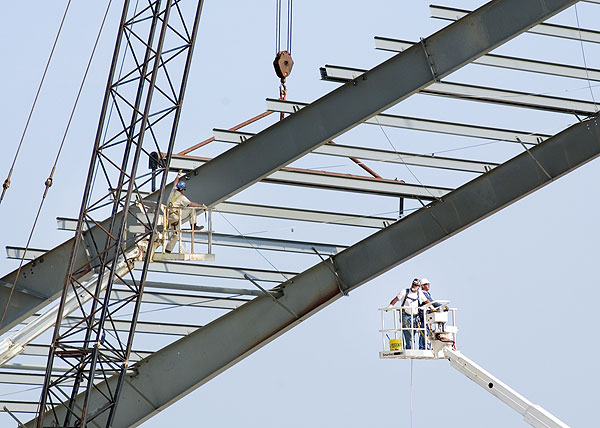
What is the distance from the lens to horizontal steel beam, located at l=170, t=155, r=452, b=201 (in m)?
25.9

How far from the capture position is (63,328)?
2905 centimetres

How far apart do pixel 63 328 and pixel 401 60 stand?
12553mm

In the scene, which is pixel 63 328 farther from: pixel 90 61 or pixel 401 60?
pixel 401 60

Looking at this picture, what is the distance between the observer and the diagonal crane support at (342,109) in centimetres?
2208

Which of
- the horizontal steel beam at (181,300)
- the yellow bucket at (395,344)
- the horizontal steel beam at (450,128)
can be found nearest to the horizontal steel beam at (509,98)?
the horizontal steel beam at (450,128)

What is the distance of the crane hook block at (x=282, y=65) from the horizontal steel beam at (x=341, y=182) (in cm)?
248

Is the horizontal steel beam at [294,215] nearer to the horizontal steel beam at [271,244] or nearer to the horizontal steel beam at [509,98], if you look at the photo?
the horizontal steel beam at [271,244]

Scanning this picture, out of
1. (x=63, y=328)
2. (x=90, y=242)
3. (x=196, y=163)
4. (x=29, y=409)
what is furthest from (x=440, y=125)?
(x=29, y=409)

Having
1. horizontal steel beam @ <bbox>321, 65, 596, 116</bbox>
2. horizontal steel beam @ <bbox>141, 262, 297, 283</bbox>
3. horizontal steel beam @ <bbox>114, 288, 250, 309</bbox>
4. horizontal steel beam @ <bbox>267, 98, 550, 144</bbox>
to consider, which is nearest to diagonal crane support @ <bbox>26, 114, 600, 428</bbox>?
horizontal steel beam @ <bbox>321, 65, 596, 116</bbox>

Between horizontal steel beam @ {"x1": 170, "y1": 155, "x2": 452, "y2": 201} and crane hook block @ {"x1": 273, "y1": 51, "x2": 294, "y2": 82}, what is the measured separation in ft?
8.14

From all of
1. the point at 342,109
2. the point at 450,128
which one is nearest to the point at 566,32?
the point at 450,128

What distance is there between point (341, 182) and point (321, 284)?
9.46ft

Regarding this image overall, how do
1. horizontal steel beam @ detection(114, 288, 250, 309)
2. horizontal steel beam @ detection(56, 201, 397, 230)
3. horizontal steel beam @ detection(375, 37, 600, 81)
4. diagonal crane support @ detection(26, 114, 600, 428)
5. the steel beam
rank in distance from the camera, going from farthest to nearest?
1. horizontal steel beam @ detection(114, 288, 250, 309)
2. the steel beam
3. horizontal steel beam @ detection(56, 201, 397, 230)
4. horizontal steel beam @ detection(375, 37, 600, 81)
5. diagonal crane support @ detection(26, 114, 600, 428)

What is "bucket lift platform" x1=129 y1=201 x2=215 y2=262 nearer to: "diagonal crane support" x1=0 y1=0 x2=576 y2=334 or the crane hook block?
"diagonal crane support" x1=0 y1=0 x2=576 y2=334
